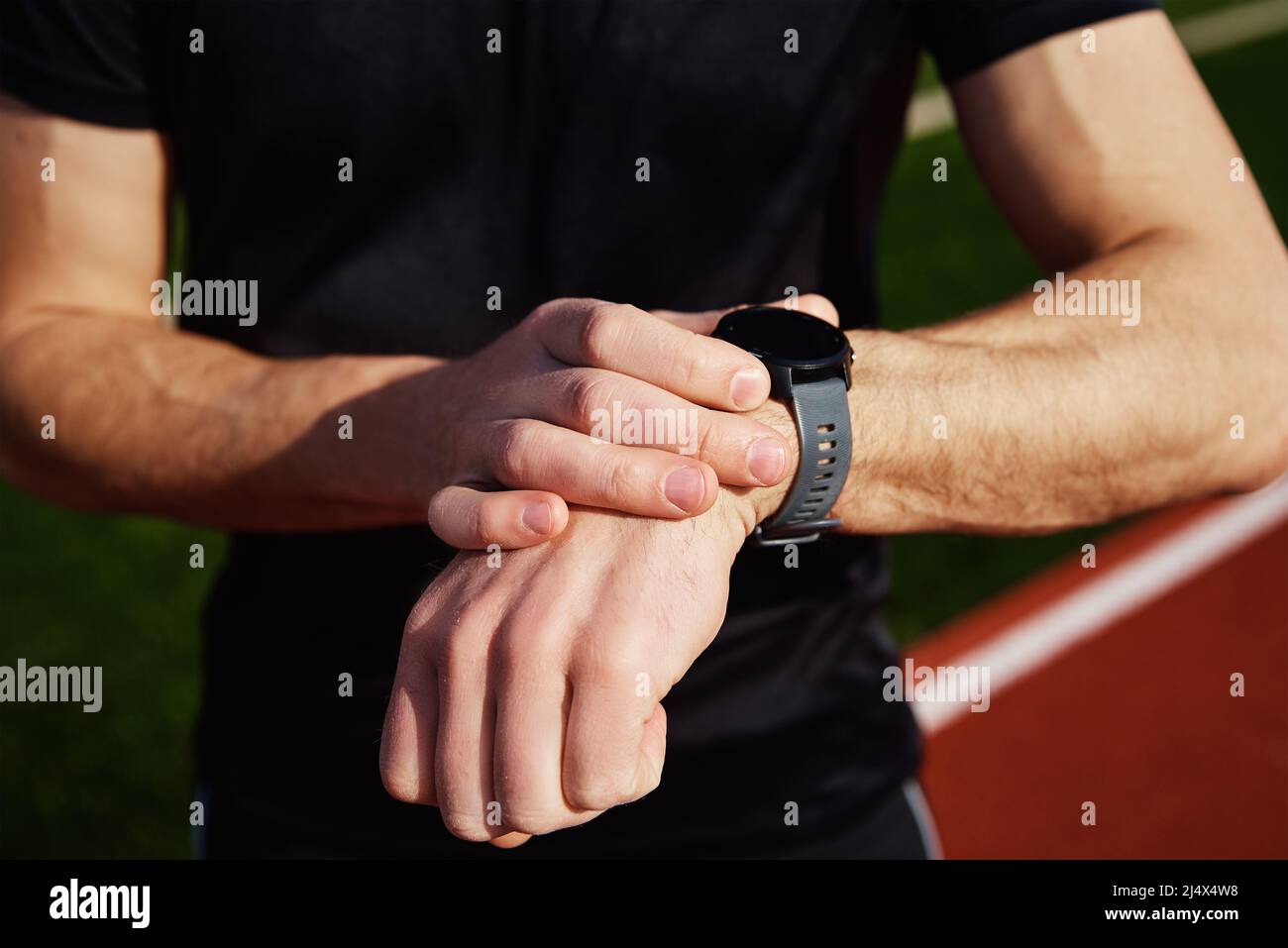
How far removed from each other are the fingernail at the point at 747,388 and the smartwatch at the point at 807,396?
0.07 m

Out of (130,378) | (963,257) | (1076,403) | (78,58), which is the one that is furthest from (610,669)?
(963,257)

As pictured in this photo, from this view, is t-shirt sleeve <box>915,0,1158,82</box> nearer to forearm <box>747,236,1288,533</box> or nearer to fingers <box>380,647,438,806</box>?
forearm <box>747,236,1288,533</box>

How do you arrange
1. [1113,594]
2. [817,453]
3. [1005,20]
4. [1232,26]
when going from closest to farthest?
[817,453] < [1005,20] < [1113,594] < [1232,26]

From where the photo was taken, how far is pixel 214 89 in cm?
198

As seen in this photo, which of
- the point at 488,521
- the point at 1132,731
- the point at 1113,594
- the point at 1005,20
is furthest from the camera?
the point at 1113,594

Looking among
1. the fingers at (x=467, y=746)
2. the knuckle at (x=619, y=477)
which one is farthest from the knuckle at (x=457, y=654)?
the knuckle at (x=619, y=477)

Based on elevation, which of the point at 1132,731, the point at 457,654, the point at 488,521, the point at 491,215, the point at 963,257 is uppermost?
the point at 963,257

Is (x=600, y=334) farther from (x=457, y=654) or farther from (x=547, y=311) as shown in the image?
(x=457, y=654)

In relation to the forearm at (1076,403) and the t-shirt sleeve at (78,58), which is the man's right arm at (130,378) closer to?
the t-shirt sleeve at (78,58)

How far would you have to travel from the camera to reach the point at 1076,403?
174cm

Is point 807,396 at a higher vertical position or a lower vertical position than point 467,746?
higher

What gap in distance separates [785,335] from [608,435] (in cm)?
35
